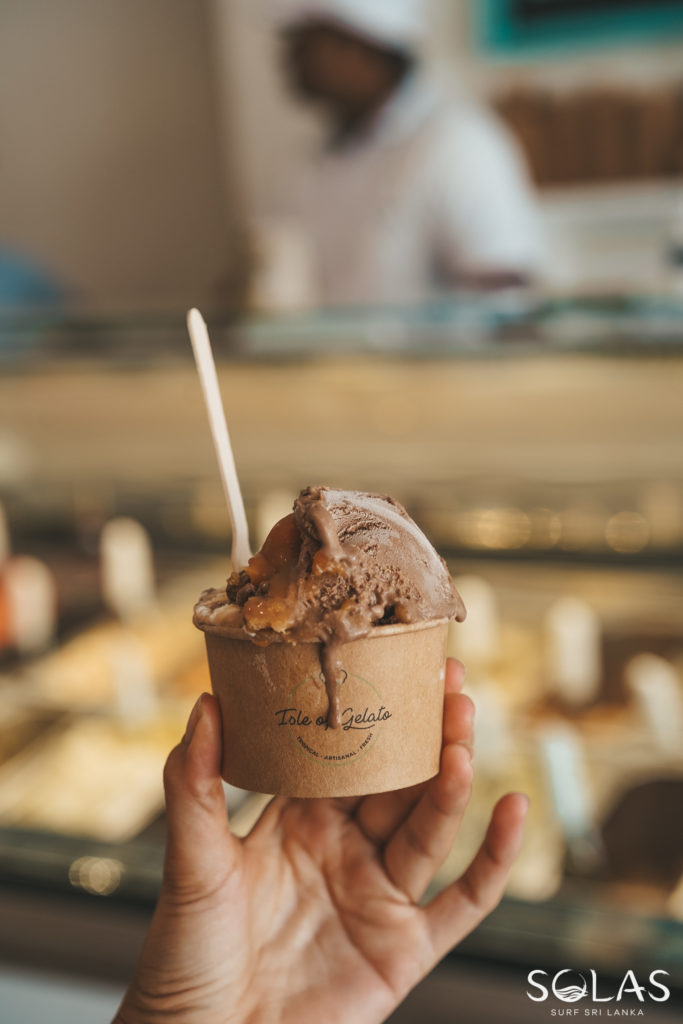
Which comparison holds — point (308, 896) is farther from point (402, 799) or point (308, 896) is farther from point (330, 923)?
point (402, 799)

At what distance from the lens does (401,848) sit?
3.81ft

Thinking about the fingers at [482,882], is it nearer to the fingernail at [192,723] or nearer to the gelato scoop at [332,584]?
the gelato scoop at [332,584]

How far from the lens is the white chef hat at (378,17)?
12.1 feet

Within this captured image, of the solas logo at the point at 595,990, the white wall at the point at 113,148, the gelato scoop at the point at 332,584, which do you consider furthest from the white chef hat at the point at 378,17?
the solas logo at the point at 595,990

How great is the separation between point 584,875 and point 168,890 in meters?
0.90

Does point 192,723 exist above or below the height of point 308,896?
above

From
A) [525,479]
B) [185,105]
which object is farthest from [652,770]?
[185,105]

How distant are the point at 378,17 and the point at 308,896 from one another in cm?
381

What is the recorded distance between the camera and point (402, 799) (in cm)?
122

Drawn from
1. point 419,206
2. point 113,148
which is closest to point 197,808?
point 419,206

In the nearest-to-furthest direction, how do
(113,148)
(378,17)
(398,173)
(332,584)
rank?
(332,584) < (398,173) < (378,17) < (113,148)

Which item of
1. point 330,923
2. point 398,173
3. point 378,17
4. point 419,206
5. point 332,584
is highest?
point 378,17

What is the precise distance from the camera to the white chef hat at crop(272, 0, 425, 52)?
3.70 m

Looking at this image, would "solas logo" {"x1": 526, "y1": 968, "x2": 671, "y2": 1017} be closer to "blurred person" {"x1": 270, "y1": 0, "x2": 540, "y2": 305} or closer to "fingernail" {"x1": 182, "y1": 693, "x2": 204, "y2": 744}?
"fingernail" {"x1": 182, "y1": 693, "x2": 204, "y2": 744}
